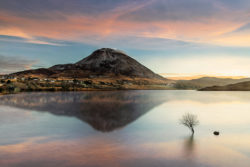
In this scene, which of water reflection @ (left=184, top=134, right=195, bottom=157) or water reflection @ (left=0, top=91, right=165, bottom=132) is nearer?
water reflection @ (left=184, top=134, right=195, bottom=157)

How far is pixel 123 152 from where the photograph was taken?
1397 cm

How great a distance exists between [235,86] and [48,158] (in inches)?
7139

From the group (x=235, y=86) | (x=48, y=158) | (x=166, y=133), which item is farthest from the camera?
(x=235, y=86)

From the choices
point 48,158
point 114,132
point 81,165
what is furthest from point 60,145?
point 114,132

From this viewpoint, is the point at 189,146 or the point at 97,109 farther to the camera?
the point at 97,109

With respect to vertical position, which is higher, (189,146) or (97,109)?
(189,146)

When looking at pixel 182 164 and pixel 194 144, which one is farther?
pixel 194 144

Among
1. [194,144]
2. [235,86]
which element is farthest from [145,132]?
[235,86]

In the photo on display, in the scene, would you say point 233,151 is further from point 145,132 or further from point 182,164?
point 145,132

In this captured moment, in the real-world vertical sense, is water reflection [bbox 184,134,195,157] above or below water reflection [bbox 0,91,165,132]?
above

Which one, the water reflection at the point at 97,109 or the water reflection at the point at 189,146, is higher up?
the water reflection at the point at 189,146

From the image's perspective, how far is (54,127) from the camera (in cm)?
2347

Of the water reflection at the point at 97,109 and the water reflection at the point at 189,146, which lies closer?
the water reflection at the point at 189,146

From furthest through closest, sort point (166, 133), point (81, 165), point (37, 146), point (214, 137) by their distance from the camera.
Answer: point (166, 133), point (214, 137), point (37, 146), point (81, 165)
